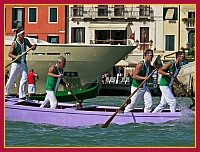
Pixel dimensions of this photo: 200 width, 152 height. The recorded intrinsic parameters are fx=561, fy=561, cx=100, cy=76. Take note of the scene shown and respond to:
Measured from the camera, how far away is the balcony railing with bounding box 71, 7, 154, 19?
40.1 metres

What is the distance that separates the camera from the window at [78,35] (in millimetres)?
40344

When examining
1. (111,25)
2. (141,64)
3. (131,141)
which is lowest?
(131,141)

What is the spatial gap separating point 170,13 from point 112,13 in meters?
4.17

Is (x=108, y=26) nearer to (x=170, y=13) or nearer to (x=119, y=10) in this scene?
(x=119, y=10)

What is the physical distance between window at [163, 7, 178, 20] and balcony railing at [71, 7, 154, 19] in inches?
39.4

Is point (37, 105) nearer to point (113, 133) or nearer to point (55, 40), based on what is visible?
point (113, 133)

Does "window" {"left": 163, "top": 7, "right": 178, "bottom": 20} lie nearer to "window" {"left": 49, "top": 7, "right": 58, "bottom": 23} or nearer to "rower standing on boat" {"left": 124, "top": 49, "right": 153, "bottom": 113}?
"window" {"left": 49, "top": 7, "right": 58, "bottom": 23}

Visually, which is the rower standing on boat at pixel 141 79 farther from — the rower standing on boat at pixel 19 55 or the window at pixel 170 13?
the window at pixel 170 13

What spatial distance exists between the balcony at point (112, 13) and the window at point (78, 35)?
36.4 inches

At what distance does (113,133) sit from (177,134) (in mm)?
1243

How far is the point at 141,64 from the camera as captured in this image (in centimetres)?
1157

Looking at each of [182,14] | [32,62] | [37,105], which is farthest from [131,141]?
[182,14]

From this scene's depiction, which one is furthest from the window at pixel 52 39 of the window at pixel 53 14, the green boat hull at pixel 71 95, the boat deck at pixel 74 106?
the boat deck at pixel 74 106

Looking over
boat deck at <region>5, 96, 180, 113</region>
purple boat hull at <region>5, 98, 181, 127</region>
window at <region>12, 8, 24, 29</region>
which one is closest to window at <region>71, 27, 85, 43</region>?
window at <region>12, 8, 24, 29</region>
